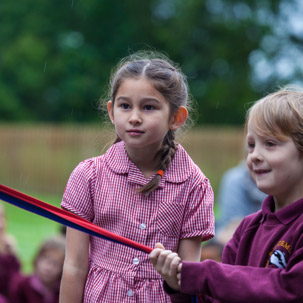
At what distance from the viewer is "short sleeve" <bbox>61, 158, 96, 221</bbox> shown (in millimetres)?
2996

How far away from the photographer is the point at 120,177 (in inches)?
120

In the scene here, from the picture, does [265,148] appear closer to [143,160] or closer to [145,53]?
[143,160]

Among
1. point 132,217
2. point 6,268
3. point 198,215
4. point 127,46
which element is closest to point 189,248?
point 198,215

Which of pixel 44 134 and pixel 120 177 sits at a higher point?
pixel 120 177

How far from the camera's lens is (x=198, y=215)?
299cm

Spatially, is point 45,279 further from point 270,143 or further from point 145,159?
point 270,143

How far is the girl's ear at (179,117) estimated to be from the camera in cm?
309

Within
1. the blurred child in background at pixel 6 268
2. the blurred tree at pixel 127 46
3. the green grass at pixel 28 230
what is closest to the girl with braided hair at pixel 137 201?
the blurred child in background at pixel 6 268

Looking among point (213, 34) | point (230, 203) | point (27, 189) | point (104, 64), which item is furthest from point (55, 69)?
point (230, 203)

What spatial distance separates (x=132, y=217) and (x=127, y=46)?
2458 cm

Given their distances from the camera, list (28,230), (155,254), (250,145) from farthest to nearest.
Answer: (28,230) < (250,145) < (155,254)

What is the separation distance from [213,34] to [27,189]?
12154mm

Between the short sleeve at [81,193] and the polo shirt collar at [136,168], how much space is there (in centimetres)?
11

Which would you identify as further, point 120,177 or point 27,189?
point 27,189
